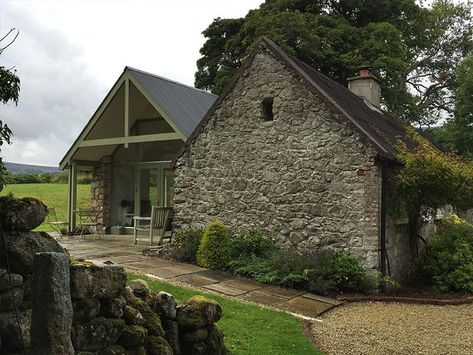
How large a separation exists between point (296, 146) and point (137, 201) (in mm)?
7938

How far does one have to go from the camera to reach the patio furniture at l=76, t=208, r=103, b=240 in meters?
14.7

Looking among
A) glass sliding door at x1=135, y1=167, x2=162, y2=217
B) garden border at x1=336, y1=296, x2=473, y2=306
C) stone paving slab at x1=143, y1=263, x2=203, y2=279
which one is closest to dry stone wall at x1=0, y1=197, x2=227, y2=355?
stone paving slab at x1=143, y1=263, x2=203, y2=279

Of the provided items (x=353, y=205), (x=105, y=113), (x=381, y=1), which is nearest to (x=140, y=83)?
(x=105, y=113)

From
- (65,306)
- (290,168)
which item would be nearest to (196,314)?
(65,306)

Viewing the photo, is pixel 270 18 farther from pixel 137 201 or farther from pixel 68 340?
pixel 68 340

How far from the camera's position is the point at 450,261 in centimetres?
966

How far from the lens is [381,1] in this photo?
877 inches

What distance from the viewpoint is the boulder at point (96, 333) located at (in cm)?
334

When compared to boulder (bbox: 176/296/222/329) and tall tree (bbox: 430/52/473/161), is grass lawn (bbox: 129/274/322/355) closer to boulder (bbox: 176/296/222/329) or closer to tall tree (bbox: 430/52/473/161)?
boulder (bbox: 176/296/222/329)

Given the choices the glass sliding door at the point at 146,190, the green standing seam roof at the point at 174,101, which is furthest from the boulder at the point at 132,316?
the glass sliding door at the point at 146,190

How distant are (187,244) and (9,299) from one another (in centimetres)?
762

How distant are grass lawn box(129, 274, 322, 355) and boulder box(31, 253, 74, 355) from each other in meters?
2.43

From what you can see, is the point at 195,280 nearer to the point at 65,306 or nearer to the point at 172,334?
the point at 172,334

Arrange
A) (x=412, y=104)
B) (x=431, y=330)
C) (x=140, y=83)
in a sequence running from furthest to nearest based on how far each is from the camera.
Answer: (x=412, y=104) < (x=140, y=83) < (x=431, y=330)
